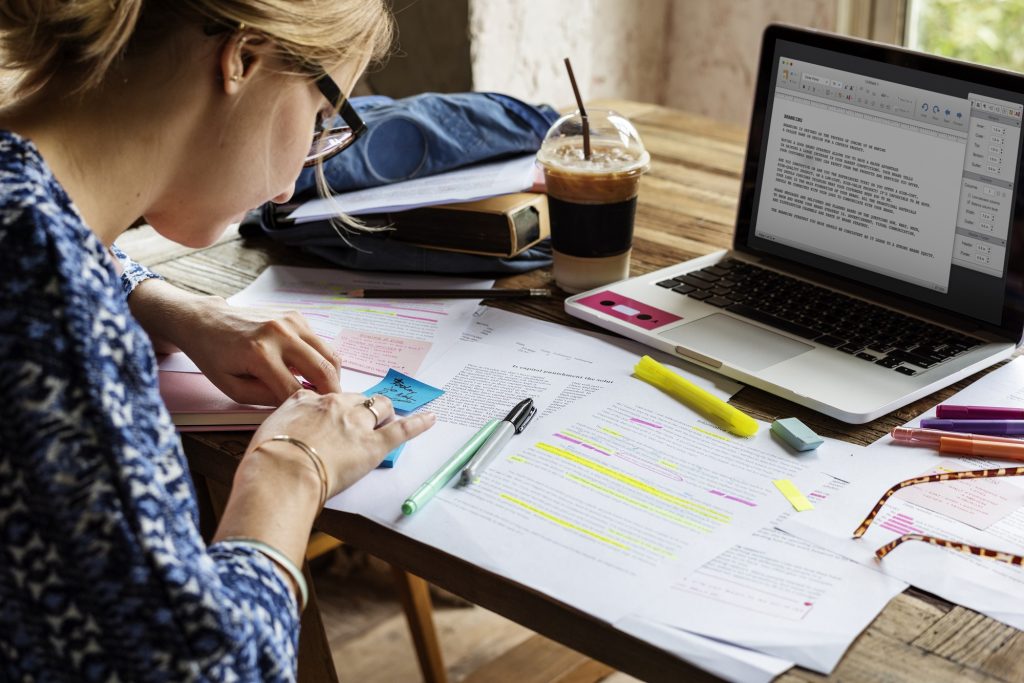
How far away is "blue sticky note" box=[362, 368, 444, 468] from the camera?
3.32 feet

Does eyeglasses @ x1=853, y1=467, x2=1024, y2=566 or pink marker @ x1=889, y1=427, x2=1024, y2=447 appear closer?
eyeglasses @ x1=853, y1=467, x2=1024, y2=566

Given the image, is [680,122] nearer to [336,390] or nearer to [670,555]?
[336,390]

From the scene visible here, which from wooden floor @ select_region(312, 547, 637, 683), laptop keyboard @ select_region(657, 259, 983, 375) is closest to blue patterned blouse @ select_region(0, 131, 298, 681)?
laptop keyboard @ select_region(657, 259, 983, 375)

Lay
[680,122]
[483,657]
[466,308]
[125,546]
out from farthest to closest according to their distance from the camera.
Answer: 1. [483,657]
2. [680,122]
3. [466,308]
4. [125,546]

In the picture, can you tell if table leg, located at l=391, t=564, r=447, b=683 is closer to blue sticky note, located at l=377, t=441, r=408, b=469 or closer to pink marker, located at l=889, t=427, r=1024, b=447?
blue sticky note, located at l=377, t=441, r=408, b=469

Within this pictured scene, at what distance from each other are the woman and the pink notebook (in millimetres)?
18

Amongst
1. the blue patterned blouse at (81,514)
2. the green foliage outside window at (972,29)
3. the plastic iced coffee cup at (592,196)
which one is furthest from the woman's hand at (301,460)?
the green foliage outside window at (972,29)

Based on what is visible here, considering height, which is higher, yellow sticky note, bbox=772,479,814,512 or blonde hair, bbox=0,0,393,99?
blonde hair, bbox=0,0,393,99

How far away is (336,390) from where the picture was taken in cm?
101

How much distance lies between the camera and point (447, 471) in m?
0.89

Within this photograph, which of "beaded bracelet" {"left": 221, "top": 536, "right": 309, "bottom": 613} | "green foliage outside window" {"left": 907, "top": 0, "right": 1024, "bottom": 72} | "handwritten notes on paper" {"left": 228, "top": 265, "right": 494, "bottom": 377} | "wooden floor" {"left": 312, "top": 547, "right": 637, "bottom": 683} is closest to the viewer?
"beaded bracelet" {"left": 221, "top": 536, "right": 309, "bottom": 613}

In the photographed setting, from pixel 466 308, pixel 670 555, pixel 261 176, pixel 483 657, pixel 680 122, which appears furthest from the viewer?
pixel 483 657

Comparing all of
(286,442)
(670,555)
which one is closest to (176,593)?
(286,442)

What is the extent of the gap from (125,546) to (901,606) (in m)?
0.50
